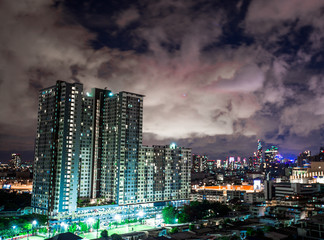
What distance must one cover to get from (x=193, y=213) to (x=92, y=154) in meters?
34.4

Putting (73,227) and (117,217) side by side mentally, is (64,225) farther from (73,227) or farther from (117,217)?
(117,217)

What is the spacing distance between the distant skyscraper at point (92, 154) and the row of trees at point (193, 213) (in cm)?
1500

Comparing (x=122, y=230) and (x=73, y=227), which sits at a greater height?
(x=73, y=227)

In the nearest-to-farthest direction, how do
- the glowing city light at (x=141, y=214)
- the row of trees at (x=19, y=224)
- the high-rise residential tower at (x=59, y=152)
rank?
the row of trees at (x=19, y=224), the high-rise residential tower at (x=59, y=152), the glowing city light at (x=141, y=214)

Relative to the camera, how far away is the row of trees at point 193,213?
263ft

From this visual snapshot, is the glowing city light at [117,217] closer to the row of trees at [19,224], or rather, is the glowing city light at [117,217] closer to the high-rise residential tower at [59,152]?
the high-rise residential tower at [59,152]

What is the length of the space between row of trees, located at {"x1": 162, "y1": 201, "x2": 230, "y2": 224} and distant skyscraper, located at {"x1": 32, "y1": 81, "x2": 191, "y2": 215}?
15.0 metres

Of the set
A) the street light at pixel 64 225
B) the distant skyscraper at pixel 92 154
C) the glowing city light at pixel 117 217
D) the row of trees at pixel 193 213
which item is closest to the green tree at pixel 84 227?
the street light at pixel 64 225

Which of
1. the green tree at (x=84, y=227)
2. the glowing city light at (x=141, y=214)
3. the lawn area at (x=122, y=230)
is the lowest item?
the lawn area at (x=122, y=230)

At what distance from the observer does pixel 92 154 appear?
91312 mm

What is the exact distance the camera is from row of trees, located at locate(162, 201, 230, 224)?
80312 millimetres

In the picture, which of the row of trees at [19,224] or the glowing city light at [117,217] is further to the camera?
the glowing city light at [117,217]

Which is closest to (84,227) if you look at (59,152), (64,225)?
(64,225)

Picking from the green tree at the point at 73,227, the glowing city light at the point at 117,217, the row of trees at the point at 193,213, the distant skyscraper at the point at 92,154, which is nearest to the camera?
the green tree at the point at 73,227
